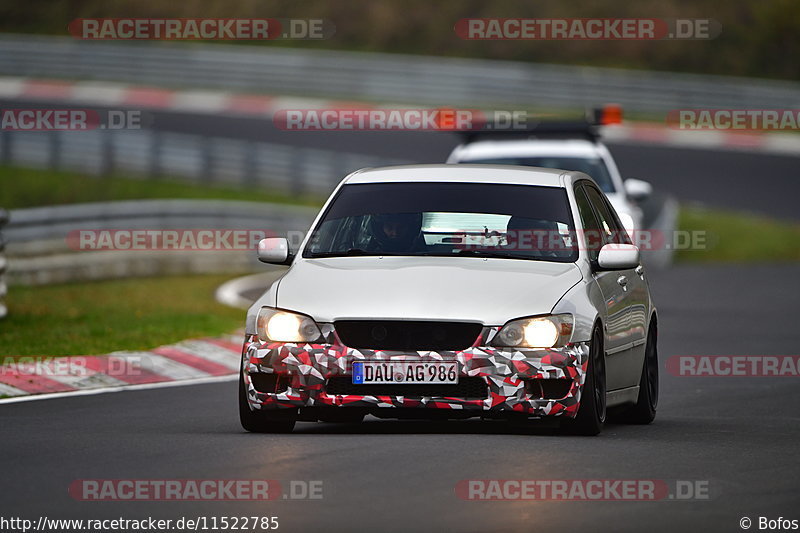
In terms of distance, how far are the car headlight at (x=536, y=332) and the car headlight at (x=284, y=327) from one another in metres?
1.01

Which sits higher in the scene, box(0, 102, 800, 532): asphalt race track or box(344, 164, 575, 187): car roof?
box(344, 164, 575, 187): car roof

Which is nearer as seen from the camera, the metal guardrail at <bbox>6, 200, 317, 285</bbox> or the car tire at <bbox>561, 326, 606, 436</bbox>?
the car tire at <bbox>561, 326, 606, 436</bbox>

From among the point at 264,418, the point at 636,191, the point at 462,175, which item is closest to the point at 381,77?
the point at 636,191

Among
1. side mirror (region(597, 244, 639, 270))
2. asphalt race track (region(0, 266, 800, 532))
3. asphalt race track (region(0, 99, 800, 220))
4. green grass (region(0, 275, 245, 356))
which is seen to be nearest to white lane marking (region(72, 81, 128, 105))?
asphalt race track (region(0, 99, 800, 220))

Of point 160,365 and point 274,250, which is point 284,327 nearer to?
point 274,250

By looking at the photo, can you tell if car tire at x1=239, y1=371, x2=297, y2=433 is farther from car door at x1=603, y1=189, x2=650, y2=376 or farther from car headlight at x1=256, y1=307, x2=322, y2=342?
car door at x1=603, y1=189, x2=650, y2=376

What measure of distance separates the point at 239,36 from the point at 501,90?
1445cm

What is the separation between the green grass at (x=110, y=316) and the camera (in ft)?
53.4

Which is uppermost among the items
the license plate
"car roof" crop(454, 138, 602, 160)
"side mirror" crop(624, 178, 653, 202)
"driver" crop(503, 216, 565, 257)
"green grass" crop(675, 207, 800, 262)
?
"car roof" crop(454, 138, 602, 160)

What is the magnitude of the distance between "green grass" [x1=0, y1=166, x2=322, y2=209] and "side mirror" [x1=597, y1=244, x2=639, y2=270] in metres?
24.1

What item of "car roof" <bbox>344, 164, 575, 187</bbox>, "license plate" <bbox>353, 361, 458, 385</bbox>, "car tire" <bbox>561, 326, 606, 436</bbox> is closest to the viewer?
"license plate" <bbox>353, 361, 458, 385</bbox>

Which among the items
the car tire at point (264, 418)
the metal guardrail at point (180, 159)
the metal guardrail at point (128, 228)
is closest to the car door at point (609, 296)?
the car tire at point (264, 418)

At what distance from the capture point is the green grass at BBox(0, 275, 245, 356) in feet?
53.4

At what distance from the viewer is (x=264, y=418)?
10320 millimetres
